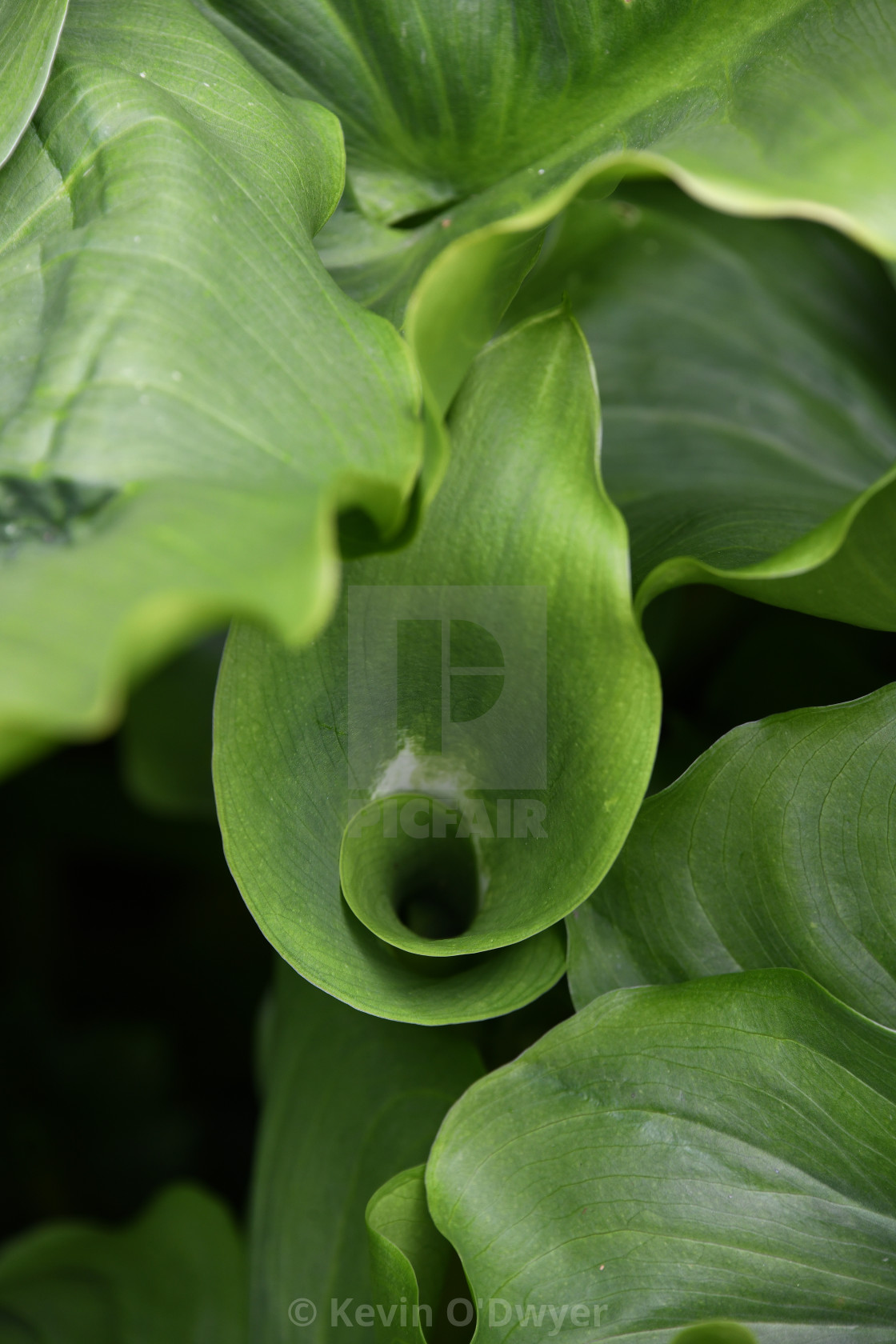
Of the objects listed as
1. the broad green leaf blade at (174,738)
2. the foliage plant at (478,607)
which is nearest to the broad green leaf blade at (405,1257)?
the foliage plant at (478,607)

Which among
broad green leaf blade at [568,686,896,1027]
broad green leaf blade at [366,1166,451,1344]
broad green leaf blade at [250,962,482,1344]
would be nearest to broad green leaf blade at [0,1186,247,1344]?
broad green leaf blade at [250,962,482,1344]

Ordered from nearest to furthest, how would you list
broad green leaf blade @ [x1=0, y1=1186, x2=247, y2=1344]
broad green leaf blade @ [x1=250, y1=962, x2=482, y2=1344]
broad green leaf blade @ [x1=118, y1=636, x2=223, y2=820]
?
broad green leaf blade @ [x1=250, y1=962, x2=482, y2=1344], broad green leaf blade @ [x1=0, y1=1186, x2=247, y2=1344], broad green leaf blade @ [x1=118, y1=636, x2=223, y2=820]

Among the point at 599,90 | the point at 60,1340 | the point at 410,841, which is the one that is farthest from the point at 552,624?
the point at 60,1340

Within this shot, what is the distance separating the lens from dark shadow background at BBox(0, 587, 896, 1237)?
2.42 feet

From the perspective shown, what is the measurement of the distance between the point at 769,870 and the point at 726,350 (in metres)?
0.33

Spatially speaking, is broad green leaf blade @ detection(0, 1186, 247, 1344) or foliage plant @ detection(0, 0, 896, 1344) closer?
foliage plant @ detection(0, 0, 896, 1344)

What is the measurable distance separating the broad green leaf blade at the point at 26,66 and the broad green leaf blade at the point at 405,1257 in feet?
1.29

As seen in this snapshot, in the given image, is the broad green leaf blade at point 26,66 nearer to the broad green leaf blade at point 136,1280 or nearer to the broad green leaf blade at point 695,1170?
the broad green leaf blade at point 695,1170

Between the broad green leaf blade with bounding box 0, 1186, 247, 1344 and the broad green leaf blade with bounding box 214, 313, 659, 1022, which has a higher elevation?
the broad green leaf blade with bounding box 214, 313, 659, 1022

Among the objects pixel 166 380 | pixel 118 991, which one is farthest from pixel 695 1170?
pixel 118 991

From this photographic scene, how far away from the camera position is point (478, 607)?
A: 0.36m

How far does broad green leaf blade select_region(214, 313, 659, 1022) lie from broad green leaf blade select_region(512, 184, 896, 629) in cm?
13

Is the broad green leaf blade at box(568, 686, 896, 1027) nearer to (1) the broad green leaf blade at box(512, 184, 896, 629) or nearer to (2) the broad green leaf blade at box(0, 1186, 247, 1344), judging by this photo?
(1) the broad green leaf blade at box(512, 184, 896, 629)

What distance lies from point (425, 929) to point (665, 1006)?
121 millimetres
